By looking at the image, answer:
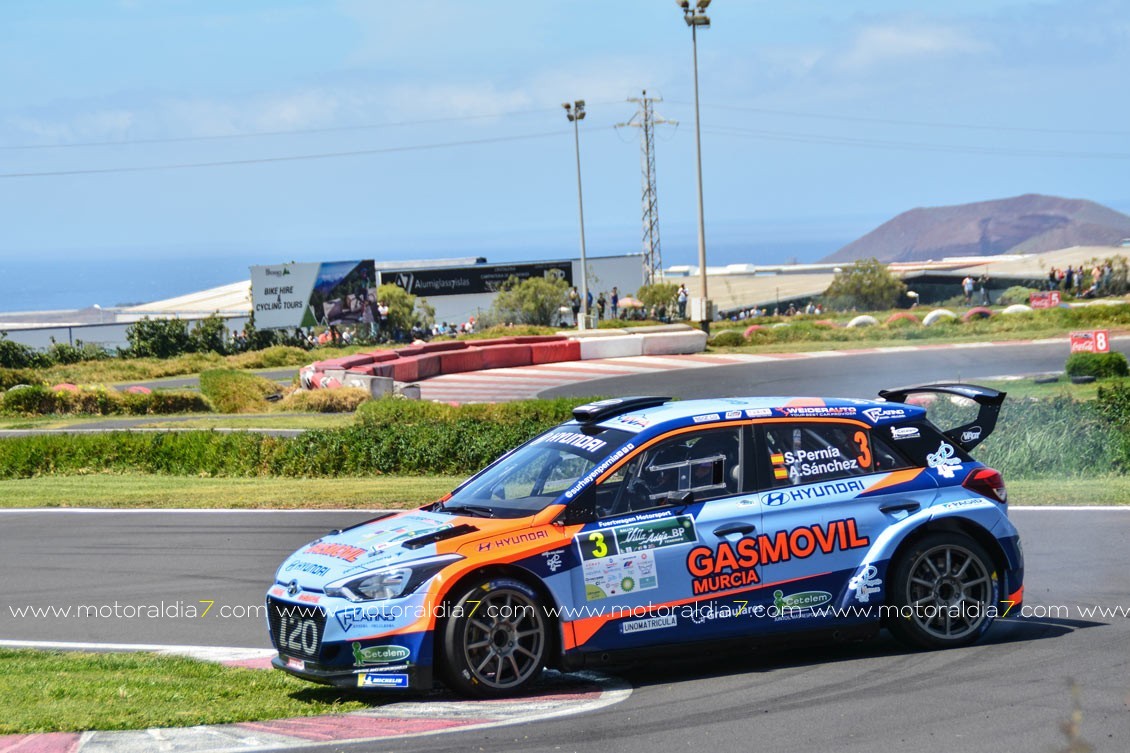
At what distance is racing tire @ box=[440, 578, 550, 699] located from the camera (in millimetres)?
6883

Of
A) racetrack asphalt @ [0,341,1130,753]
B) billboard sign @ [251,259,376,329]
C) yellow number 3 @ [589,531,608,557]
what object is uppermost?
billboard sign @ [251,259,376,329]

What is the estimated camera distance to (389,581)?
6.93 m

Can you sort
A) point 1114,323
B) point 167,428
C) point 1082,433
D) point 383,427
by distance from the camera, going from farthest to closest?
point 1114,323 < point 167,428 < point 383,427 < point 1082,433

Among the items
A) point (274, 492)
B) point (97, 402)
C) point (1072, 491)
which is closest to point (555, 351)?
point (97, 402)

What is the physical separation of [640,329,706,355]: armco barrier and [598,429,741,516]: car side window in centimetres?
3051

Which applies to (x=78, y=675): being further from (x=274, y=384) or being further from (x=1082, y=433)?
(x=274, y=384)

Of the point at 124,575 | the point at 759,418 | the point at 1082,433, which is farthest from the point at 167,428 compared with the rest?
the point at 759,418

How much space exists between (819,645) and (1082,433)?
8.55 m

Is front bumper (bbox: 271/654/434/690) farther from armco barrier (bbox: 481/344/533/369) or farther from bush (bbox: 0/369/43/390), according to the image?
bush (bbox: 0/369/43/390)

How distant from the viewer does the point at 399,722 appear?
657cm

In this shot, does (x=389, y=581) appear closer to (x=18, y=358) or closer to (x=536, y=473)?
(x=536, y=473)

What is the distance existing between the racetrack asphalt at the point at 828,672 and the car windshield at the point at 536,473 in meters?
1.17

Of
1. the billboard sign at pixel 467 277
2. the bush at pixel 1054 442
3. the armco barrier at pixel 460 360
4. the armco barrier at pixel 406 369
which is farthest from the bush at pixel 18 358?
the bush at pixel 1054 442

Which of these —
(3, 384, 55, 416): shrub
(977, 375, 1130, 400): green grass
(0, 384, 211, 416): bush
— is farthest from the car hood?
(3, 384, 55, 416): shrub
